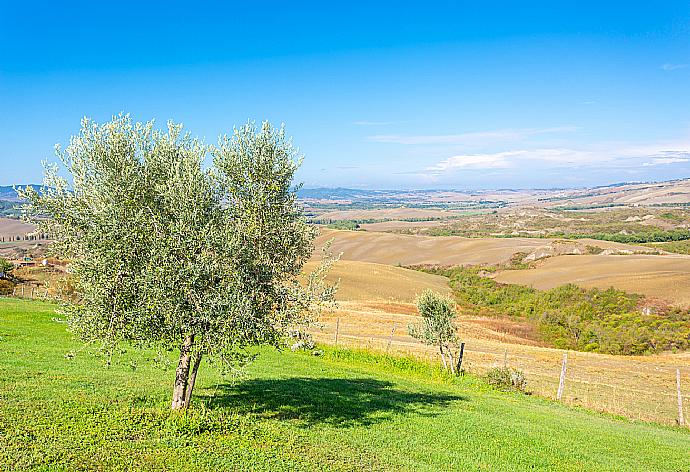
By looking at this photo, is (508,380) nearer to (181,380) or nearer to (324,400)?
(324,400)

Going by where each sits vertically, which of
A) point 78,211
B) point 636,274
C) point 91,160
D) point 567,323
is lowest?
point 567,323

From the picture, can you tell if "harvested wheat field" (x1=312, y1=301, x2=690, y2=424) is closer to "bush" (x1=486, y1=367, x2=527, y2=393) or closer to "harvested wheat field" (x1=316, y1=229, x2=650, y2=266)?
"bush" (x1=486, y1=367, x2=527, y2=393)

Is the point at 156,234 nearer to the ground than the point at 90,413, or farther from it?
farther from it

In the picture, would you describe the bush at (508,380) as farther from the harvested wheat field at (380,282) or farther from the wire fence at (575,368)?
the harvested wheat field at (380,282)

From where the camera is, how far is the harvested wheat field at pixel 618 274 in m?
76.7

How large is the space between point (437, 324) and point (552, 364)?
17.1m

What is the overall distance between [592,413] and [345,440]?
1667 centimetres

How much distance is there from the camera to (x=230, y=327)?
41.1 ft

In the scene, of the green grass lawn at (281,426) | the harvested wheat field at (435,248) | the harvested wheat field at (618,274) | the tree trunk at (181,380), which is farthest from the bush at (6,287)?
the harvested wheat field at (618,274)

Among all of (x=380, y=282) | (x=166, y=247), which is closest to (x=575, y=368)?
(x=166, y=247)

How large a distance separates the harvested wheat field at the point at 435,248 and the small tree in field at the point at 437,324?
8636 centimetres

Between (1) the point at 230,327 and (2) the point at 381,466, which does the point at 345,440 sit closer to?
(2) the point at 381,466

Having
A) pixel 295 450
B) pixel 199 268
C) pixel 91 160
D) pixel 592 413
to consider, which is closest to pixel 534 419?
pixel 592 413

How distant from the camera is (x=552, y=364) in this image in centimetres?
4297
